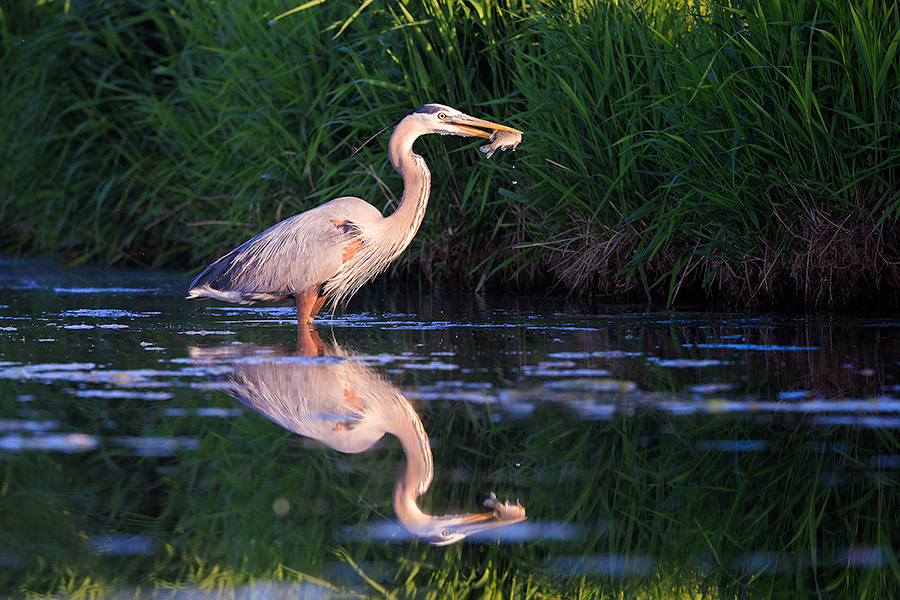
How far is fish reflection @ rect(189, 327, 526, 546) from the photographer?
85.0 inches

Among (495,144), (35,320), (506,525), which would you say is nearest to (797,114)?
(495,144)

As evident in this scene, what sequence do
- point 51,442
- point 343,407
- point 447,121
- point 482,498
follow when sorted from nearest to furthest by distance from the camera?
point 482,498, point 51,442, point 343,407, point 447,121

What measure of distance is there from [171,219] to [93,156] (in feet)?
3.36

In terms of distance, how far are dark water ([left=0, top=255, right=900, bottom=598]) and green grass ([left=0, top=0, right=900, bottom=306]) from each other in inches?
36.1

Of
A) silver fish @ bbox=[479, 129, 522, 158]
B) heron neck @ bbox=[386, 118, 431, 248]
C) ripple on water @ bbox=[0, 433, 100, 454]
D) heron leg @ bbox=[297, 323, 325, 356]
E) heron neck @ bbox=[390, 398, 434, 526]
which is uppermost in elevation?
silver fish @ bbox=[479, 129, 522, 158]

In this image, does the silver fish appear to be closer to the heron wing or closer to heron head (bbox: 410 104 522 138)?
heron head (bbox: 410 104 522 138)

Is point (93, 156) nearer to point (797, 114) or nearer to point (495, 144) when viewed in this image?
point (495, 144)

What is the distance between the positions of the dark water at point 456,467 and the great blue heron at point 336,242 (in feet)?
3.18

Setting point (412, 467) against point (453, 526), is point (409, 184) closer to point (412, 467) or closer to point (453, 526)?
point (412, 467)

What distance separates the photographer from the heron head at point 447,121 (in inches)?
214

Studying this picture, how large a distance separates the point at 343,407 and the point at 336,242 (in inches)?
93.7

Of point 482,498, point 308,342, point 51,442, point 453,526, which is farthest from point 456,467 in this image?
point 308,342

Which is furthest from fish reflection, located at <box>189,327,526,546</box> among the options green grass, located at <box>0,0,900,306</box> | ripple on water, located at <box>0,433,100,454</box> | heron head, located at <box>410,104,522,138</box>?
green grass, located at <box>0,0,900,306</box>

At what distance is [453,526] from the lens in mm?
2141
